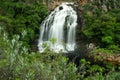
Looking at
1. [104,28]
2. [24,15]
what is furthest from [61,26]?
[104,28]

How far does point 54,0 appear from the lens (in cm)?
3675

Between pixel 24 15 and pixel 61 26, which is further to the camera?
pixel 24 15

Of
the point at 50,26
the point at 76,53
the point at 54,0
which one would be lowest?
the point at 76,53

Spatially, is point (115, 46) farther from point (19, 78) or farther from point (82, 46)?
point (19, 78)

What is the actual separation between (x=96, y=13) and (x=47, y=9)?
17.4 ft

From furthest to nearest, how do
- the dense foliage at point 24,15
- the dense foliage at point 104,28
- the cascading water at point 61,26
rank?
the cascading water at point 61,26
the dense foliage at point 24,15
the dense foliage at point 104,28

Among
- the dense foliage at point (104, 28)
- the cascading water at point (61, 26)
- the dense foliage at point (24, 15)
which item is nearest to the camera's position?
the dense foliage at point (104, 28)

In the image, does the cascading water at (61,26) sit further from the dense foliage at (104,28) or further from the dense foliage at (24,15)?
the dense foliage at (104,28)

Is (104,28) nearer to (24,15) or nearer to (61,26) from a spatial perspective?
(61,26)

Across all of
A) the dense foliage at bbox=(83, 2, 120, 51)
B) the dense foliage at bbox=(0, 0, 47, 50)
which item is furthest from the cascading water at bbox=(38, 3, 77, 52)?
the dense foliage at bbox=(83, 2, 120, 51)

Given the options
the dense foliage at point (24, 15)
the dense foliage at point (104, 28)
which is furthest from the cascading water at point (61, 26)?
the dense foliage at point (104, 28)

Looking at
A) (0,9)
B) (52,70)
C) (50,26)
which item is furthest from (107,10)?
(52,70)

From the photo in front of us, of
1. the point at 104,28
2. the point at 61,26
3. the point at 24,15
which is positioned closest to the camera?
the point at 104,28

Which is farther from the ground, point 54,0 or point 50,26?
point 54,0
